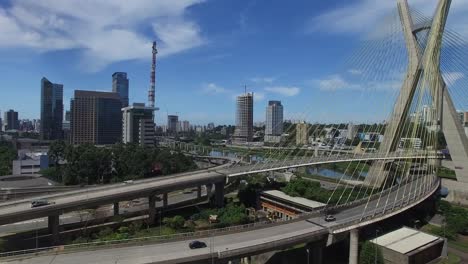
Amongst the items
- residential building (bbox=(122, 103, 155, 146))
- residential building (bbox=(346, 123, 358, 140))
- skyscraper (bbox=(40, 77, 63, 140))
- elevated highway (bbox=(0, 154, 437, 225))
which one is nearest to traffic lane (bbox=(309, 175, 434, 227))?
elevated highway (bbox=(0, 154, 437, 225))

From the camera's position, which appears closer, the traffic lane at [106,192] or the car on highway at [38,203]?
the traffic lane at [106,192]

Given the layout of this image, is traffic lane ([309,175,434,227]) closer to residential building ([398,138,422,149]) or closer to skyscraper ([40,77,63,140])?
residential building ([398,138,422,149])

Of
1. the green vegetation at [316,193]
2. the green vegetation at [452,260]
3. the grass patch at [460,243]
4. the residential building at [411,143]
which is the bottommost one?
the green vegetation at [452,260]

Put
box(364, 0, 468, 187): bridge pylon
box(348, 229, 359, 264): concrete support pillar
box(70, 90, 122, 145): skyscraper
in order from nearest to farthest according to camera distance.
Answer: box(348, 229, 359, 264): concrete support pillar → box(364, 0, 468, 187): bridge pylon → box(70, 90, 122, 145): skyscraper

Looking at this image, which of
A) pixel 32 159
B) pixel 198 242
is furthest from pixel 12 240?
pixel 32 159

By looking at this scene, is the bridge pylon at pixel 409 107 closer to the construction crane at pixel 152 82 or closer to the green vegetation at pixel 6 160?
the green vegetation at pixel 6 160

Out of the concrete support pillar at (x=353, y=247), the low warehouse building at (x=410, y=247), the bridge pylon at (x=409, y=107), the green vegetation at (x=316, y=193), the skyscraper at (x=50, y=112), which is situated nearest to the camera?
the low warehouse building at (x=410, y=247)

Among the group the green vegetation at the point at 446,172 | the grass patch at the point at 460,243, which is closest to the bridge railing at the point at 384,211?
the grass patch at the point at 460,243
